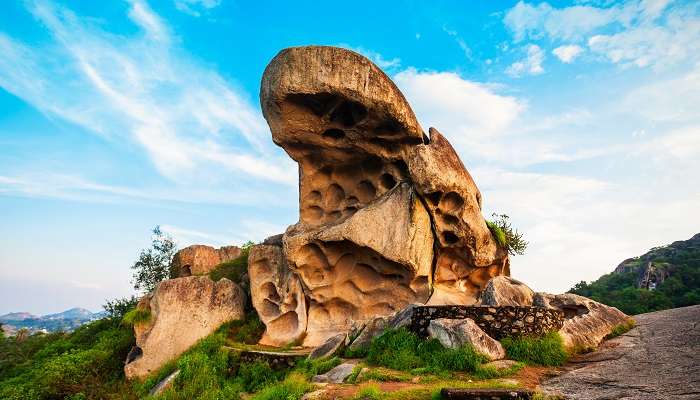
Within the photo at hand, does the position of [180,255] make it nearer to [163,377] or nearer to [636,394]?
[163,377]

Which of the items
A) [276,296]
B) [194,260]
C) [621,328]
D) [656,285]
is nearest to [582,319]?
[621,328]

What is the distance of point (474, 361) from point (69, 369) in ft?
45.0

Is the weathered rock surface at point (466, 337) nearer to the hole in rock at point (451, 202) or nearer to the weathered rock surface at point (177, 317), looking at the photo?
the hole in rock at point (451, 202)

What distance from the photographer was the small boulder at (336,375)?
27.0 feet

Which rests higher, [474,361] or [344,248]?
[344,248]

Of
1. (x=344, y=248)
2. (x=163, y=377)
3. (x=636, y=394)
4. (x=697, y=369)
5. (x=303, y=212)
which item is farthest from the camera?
(x=303, y=212)

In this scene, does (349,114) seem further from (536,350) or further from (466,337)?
(536,350)

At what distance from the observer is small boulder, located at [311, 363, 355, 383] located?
27.0ft

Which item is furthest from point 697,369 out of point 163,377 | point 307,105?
point 163,377

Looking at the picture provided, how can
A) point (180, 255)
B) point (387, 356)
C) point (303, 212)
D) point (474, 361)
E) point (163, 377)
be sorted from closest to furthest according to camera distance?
point (474, 361), point (387, 356), point (163, 377), point (303, 212), point (180, 255)

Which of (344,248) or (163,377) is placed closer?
(163,377)

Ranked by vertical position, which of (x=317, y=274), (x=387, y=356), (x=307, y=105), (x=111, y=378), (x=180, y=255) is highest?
(x=307, y=105)

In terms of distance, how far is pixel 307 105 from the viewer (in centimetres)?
1562

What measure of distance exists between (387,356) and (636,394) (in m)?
4.27
